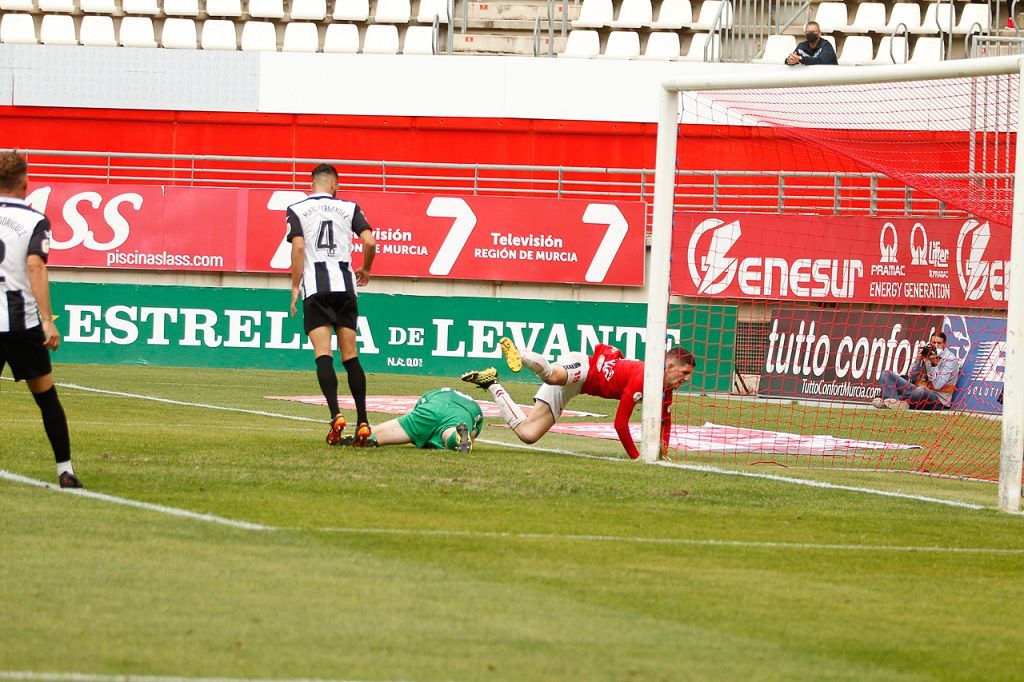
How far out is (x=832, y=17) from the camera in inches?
1141

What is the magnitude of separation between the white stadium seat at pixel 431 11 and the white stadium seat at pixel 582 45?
2.48 metres

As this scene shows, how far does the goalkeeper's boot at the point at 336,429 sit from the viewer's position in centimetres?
1104

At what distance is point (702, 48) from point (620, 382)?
57.8ft

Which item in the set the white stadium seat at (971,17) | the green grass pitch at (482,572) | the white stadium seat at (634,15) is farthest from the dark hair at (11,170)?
the white stadium seat at (971,17)

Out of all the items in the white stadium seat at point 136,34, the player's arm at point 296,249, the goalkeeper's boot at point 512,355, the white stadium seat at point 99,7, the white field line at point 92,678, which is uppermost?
the white stadium seat at point 99,7

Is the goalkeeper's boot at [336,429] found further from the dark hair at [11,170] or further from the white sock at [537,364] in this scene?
the dark hair at [11,170]

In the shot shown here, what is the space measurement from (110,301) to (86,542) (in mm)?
16434

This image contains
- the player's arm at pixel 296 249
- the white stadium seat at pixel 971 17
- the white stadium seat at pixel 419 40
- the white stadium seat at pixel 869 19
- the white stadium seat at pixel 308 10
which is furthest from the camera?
the white stadium seat at pixel 308 10

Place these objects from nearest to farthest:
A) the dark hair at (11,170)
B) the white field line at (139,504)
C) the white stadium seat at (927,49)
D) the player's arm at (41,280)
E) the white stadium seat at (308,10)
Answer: the white field line at (139,504)
the player's arm at (41,280)
the dark hair at (11,170)
the white stadium seat at (927,49)
the white stadium seat at (308,10)

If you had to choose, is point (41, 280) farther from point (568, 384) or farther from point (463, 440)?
point (568, 384)

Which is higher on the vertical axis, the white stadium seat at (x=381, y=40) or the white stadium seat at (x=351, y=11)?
the white stadium seat at (x=351, y=11)

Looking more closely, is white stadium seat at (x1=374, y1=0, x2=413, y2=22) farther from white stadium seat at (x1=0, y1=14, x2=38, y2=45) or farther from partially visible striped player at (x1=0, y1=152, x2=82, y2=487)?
partially visible striped player at (x1=0, y1=152, x2=82, y2=487)

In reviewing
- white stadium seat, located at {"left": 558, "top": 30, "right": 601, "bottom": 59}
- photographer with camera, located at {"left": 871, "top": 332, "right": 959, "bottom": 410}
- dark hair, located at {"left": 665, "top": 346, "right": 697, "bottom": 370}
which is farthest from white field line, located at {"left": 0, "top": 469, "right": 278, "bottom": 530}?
white stadium seat, located at {"left": 558, "top": 30, "right": 601, "bottom": 59}

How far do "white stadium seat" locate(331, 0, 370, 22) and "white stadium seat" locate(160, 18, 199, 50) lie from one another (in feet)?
8.89
